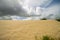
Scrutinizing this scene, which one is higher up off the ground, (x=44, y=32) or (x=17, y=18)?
(x=17, y=18)

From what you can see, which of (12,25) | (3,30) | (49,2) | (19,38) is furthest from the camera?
(49,2)

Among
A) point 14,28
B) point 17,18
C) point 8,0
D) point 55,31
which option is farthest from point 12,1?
point 55,31

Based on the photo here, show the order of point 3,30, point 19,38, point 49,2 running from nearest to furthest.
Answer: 1. point 19,38
2. point 3,30
3. point 49,2

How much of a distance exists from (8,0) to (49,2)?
3.40ft

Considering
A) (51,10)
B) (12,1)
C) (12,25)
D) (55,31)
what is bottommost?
(55,31)

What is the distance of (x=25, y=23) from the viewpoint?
11.4ft

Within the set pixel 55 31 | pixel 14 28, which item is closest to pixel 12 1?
pixel 14 28

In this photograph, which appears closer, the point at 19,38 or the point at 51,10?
the point at 19,38

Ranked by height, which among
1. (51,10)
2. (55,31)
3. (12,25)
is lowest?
(55,31)

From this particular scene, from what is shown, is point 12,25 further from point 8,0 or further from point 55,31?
point 55,31

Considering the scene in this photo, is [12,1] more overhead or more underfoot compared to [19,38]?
more overhead

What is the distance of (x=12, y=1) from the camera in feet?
9.88

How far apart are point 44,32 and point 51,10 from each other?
612 millimetres

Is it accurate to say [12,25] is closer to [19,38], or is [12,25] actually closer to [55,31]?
[19,38]
